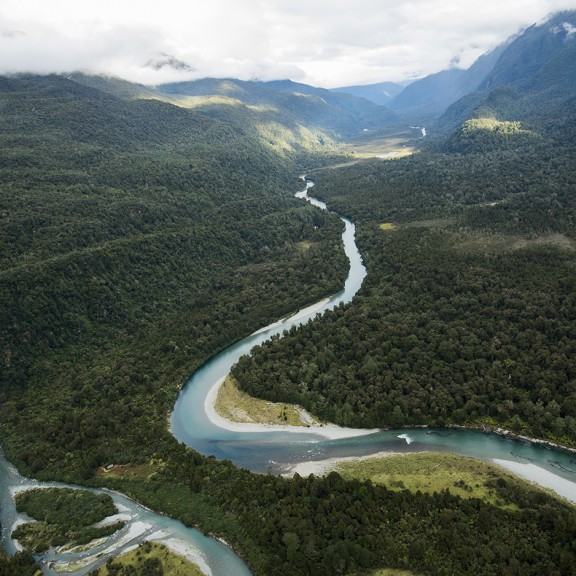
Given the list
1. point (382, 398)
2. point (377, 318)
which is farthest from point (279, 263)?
point (382, 398)

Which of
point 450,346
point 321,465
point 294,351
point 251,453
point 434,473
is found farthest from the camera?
point 294,351

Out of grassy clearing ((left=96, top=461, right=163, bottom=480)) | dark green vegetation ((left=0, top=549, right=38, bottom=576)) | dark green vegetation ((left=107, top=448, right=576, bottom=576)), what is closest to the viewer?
dark green vegetation ((left=107, top=448, right=576, bottom=576))

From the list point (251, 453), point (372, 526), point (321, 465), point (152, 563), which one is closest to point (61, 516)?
Answer: point (152, 563)

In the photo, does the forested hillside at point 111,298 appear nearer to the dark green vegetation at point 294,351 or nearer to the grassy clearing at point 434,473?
the dark green vegetation at point 294,351

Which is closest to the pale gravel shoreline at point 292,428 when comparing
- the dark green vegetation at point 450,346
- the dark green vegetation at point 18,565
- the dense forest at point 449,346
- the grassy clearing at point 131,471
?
the dark green vegetation at point 450,346

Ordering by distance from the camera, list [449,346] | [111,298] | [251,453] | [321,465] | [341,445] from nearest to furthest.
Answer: [321,465] < [341,445] < [251,453] < [449,346] < [111,298]

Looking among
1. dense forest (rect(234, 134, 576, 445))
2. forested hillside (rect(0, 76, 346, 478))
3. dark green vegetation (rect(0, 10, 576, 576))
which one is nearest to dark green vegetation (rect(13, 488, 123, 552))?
dark green vegetation (rect(0, 10, 576, 576))

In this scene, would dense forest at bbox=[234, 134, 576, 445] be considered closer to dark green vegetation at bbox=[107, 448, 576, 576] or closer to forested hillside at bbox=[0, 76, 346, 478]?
dark green vegetation at bbox=[107, 448, 576, 576]

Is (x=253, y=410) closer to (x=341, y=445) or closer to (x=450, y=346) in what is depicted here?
(x=341, y=445)
